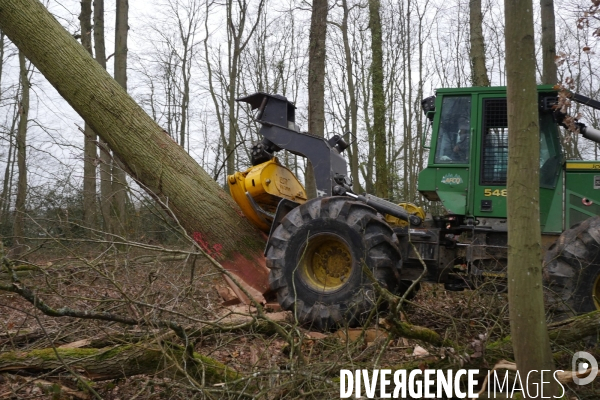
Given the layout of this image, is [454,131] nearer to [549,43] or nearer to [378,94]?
[549,43]

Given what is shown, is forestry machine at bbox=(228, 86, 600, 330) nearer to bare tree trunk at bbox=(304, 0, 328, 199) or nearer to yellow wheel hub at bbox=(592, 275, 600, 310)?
yellow wheel hub at bbox=(592, 275, 600, 310)

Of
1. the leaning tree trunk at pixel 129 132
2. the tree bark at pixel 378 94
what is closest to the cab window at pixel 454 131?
the leaning tree trunk at pixel 129 132

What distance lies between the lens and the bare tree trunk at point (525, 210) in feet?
10.1

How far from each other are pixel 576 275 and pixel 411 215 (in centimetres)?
197

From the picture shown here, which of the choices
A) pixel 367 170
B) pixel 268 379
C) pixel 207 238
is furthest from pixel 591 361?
pixel 367 170

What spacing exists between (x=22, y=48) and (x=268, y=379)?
499 centimetres

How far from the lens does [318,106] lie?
32.1ft

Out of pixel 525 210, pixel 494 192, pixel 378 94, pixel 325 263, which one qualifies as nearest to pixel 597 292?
pixel 494 192

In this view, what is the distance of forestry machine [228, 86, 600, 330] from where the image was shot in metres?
5.72

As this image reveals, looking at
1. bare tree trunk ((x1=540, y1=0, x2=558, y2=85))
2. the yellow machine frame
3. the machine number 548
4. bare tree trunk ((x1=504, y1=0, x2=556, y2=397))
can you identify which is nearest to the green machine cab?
the machine number 548

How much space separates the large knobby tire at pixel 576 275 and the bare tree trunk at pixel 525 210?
1.94 m

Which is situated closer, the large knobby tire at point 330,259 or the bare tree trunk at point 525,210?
the bare tree trunk at point 525,210

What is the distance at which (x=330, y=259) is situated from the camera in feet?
20.1

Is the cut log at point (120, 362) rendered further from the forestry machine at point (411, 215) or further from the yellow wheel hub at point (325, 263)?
the yellow wheel hub at point (325, 263)
